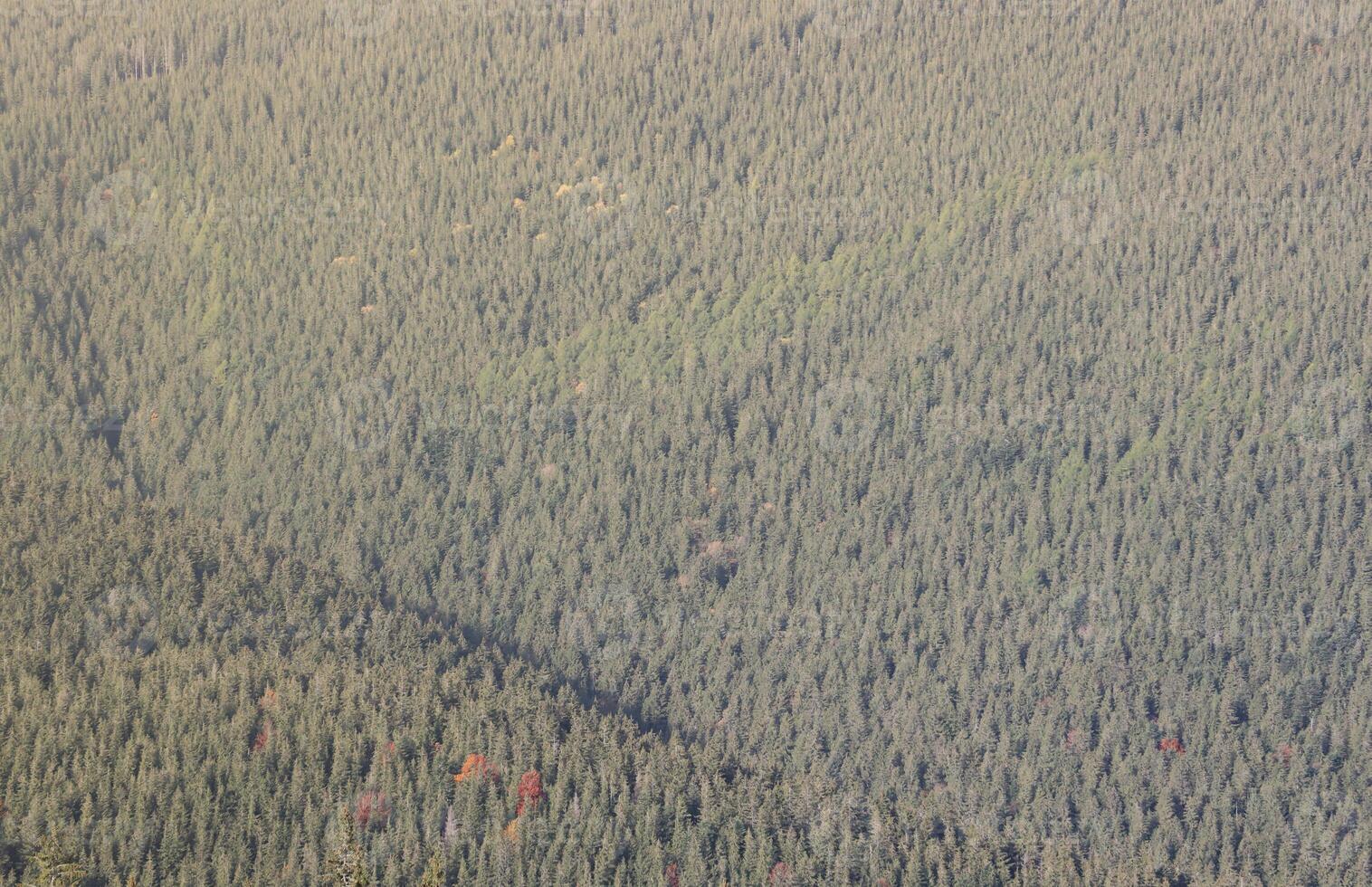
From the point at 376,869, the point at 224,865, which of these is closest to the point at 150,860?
the point at 224,865

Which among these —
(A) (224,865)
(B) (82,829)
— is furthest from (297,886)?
(B) (82,829)

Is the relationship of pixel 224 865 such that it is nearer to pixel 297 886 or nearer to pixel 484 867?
pixel 297 886

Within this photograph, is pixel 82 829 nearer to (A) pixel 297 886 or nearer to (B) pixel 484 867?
(A) pixel 297 886

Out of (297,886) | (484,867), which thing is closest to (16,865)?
(297,886)

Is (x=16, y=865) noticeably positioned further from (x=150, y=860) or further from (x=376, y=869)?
(x=376, y=869)

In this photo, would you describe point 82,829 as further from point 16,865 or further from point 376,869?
point 376,869

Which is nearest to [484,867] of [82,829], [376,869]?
[376,869]
